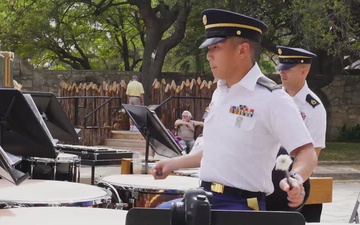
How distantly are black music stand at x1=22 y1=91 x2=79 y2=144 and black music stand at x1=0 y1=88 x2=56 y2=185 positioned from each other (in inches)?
65.4

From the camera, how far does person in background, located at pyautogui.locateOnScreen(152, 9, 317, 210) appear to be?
11.5 feet

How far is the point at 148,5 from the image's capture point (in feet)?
81.3

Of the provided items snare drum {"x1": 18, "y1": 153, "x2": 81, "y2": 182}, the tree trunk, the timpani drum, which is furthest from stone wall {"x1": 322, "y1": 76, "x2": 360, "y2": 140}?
the timpani drum

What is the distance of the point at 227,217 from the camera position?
2.35 m

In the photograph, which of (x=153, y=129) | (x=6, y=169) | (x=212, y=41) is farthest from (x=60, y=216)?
(x=153, y=129)

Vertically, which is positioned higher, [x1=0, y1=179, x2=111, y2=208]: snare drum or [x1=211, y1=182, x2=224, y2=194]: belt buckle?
[x1=211, y1=182, x2=224, y2=194]: belt buckle

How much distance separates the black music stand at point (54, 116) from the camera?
6.45 meters

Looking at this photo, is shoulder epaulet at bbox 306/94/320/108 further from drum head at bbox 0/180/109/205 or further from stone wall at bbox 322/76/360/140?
stone wall at bbox 322/76/360/140

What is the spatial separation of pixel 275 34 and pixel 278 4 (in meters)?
3.17

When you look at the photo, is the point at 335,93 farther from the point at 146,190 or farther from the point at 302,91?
the point at 146,190

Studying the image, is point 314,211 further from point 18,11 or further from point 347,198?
point 18,11

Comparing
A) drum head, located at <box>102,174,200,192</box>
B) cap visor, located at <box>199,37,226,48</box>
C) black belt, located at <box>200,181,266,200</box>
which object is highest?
cap visor, located at <box>199,37,226,48</box>

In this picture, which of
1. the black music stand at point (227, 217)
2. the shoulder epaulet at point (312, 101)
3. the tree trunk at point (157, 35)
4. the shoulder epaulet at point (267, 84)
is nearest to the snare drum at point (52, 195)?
the shoulder epaulet at point (267, 84)

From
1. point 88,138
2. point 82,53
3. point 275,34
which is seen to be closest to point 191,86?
point 88,138
